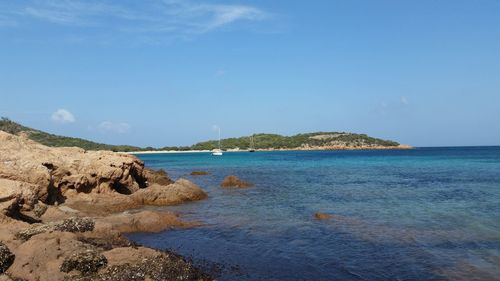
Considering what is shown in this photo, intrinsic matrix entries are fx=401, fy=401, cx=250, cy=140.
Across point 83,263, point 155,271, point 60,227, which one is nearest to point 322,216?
point 155,271

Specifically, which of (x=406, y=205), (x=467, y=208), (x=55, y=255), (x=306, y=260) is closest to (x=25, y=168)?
(x=55, y=255)

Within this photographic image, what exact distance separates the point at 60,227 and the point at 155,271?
20.0ft

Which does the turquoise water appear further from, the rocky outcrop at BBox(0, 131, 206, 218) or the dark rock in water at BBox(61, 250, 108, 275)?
the dark rock in water at BBox(61, 250, 108, 275)

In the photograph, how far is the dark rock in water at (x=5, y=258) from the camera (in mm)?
12998

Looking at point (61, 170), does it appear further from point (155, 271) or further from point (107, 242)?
point (155, 271)

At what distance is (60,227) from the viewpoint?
54.8ft

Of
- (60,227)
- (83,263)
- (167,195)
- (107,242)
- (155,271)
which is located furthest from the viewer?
(167,195)

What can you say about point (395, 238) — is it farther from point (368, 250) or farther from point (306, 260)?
point (306, 260)

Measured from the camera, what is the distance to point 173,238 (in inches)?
807

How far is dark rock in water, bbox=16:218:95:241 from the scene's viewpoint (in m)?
15.5

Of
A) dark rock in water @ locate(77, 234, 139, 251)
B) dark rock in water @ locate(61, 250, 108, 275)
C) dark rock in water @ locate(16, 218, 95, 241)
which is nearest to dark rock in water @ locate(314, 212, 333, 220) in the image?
dark rock in water @ locate(77, 234, 139, 251)

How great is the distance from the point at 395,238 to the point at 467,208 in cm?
1186

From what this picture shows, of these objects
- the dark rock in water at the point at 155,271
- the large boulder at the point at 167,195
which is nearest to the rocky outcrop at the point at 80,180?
the large boulder at the point at 167,195

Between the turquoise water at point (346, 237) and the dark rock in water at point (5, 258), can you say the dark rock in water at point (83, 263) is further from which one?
the turquoise water at point (346, 237)
